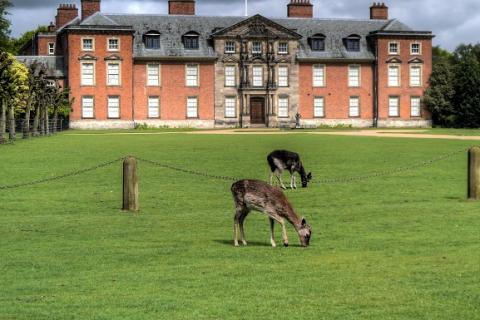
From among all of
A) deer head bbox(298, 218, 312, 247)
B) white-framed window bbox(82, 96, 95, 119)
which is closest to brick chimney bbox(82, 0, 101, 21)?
white-framed window bbox(82, 96, 95, 119)

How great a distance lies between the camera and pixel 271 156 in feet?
83.5

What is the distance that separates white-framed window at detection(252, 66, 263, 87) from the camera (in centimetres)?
9312

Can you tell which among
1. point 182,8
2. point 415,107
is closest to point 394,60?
point 415,107

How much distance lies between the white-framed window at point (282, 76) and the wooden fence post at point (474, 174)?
72368 millimetres

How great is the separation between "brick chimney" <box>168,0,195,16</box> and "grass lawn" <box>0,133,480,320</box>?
68.3 meters

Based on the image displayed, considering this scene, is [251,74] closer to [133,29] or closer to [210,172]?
[133,29]

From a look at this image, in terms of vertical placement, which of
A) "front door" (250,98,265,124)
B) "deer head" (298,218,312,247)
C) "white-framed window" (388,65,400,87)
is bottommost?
"deer head" (298,218,312,247)

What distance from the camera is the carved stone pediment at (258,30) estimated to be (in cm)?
9200

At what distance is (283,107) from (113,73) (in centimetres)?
1678

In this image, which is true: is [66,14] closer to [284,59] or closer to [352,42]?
[284,59]

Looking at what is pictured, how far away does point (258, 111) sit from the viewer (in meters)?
93.7

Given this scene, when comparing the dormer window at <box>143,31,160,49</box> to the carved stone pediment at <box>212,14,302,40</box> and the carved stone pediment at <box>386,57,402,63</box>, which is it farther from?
the carved stone pediment at <box>386,57,402,63</box>

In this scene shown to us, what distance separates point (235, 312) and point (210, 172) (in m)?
20.1

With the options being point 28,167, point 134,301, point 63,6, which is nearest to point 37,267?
point 134,301
